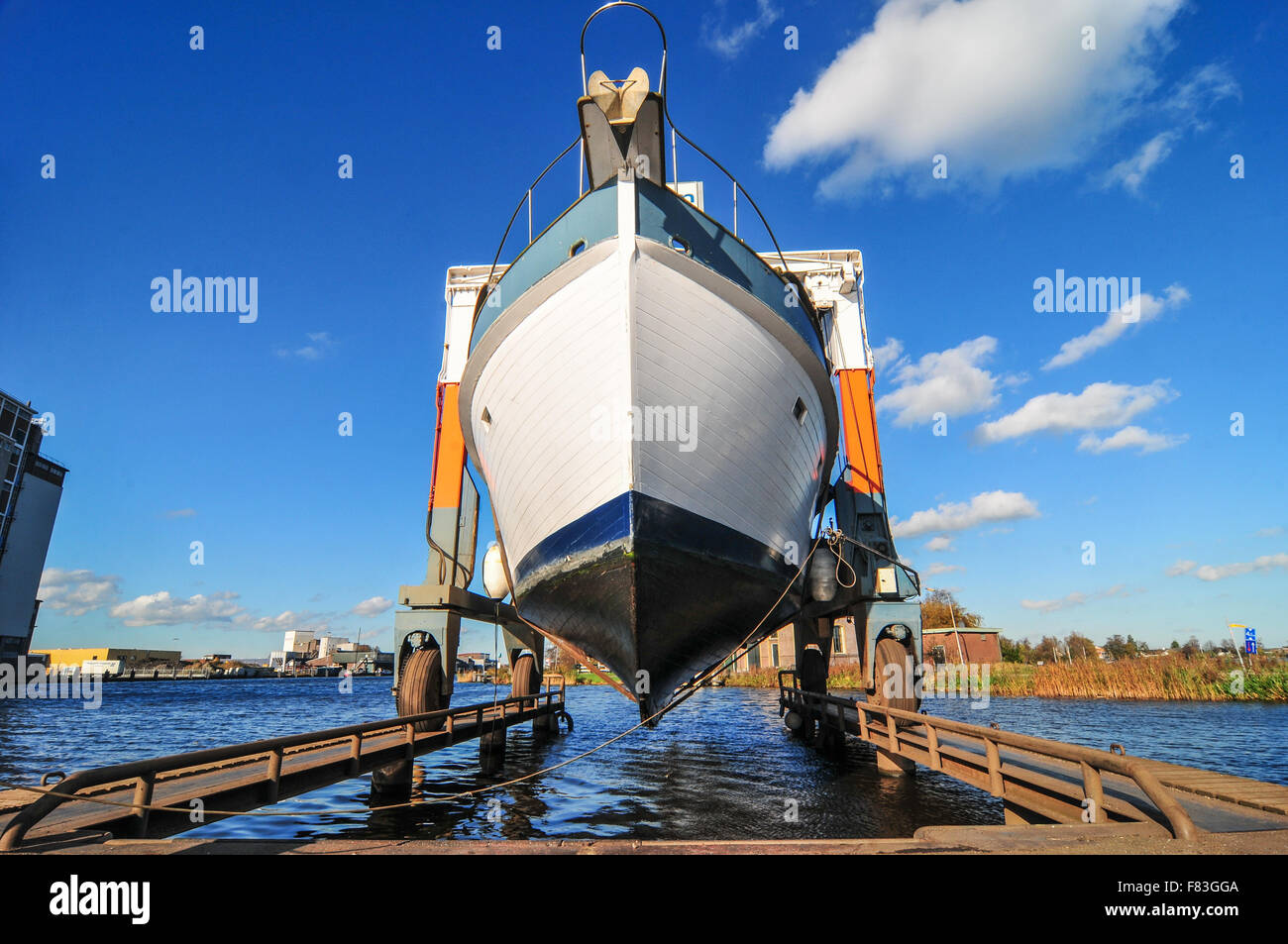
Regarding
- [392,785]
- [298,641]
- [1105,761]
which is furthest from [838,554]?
[298,641]

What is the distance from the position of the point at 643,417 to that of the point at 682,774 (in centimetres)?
831

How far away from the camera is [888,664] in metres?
10.5

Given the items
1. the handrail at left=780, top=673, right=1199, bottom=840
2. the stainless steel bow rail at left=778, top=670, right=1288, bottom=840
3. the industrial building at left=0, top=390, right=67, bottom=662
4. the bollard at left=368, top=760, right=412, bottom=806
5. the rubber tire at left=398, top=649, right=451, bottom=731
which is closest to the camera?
the handrail at left=780, top=673, right=1199, bottom=840

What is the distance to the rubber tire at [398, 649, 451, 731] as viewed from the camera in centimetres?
1016

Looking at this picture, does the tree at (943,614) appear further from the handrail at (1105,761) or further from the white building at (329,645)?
the white building at (329,645)

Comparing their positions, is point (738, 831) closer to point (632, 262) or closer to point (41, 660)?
point (632, 262)

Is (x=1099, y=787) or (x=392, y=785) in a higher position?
(x=1099, y=787)

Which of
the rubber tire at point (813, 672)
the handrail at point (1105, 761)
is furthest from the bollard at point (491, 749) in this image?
the handrail at point (1105, 761)

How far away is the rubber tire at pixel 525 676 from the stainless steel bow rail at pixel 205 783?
6.76 metres

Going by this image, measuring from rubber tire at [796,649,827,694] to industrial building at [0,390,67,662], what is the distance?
53.0 m

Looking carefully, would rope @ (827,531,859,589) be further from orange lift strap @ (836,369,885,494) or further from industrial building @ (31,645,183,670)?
industrial building @ (31,645,183,670)

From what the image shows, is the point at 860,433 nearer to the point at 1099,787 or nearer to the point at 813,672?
the point at 813,672


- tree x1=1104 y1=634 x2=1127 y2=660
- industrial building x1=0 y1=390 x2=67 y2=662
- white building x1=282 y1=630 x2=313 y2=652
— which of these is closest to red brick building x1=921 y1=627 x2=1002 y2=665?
tree x1=1104 y1=634 x2=1127 y2=660

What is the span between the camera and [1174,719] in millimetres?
20594
